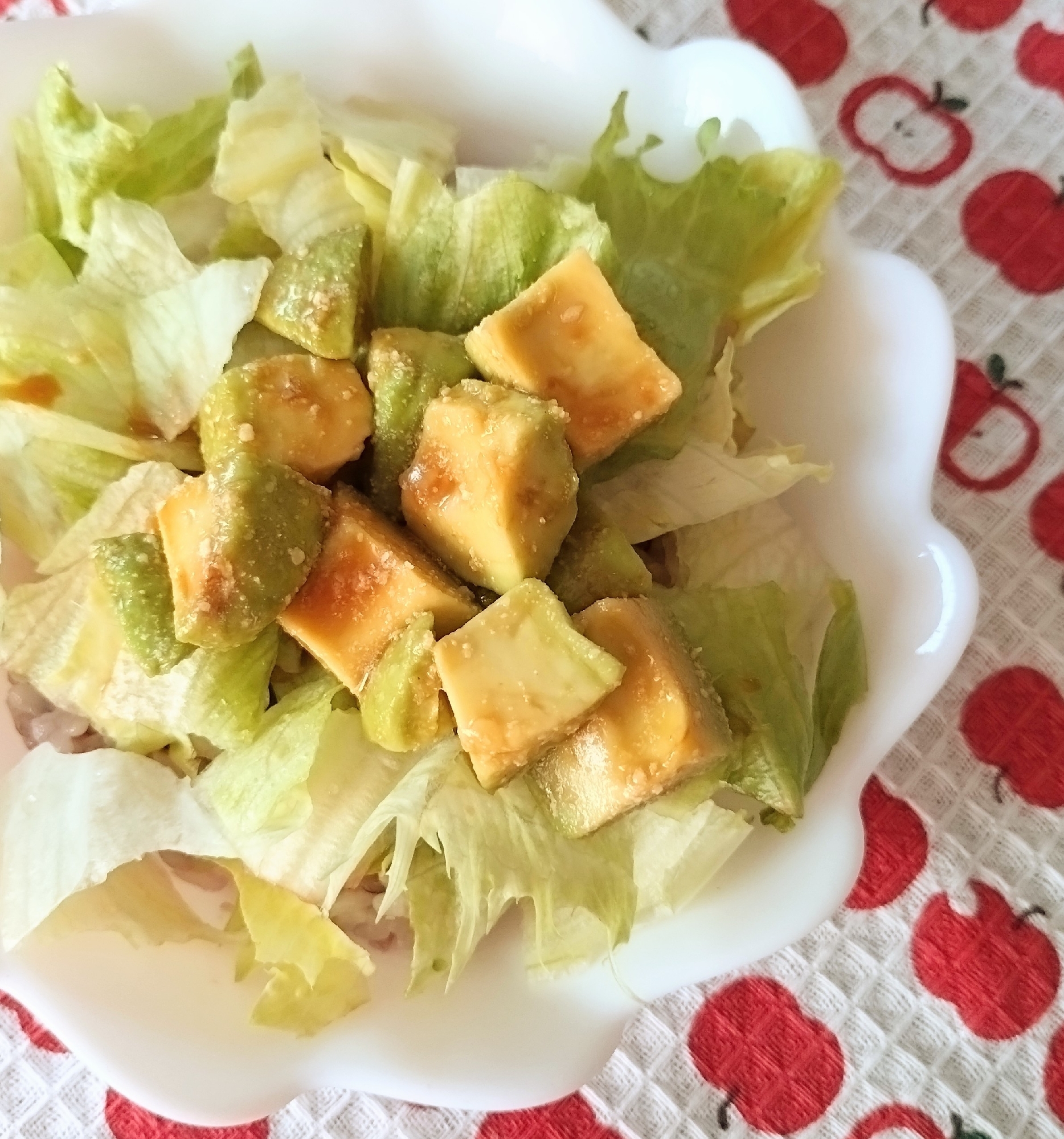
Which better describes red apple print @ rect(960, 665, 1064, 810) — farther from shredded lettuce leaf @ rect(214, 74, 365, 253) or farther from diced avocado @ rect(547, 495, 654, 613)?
shredded lettuce leaf @ rect(214, 74, 365, 253)

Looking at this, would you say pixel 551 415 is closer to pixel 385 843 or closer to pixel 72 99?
pixel 385 843

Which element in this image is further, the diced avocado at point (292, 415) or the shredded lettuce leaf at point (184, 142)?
the shredded lettuce leaf at point (184, 142)

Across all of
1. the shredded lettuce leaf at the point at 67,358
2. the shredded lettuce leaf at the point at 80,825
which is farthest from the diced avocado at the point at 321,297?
the shredded lettuce leaf at the point at 80,825

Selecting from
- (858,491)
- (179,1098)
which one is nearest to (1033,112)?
(858,491)

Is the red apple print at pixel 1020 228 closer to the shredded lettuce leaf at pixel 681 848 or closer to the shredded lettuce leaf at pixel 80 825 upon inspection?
the shredded lettuce leaf at pixel 681 848

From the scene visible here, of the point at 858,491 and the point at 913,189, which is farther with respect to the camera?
the point at 913,189
